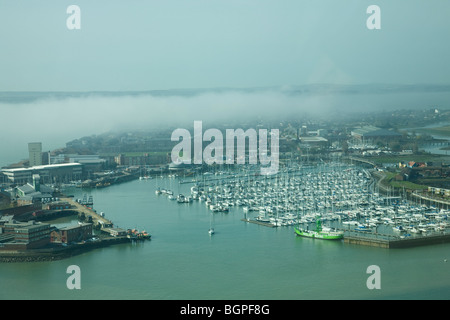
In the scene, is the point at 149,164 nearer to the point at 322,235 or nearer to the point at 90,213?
the point at 90,213

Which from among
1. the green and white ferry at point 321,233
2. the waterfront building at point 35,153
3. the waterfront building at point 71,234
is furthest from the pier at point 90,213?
the waterfront building at point 35,153

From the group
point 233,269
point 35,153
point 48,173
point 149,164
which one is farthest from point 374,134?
point 233,269

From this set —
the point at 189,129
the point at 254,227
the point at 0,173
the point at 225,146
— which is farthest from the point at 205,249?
the point at 189,129

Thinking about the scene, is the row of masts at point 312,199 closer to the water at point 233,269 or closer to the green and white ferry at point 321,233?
the green and white ferry at point 321,233

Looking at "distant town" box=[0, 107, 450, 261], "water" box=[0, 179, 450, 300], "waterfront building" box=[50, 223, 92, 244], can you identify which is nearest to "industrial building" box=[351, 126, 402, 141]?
"distant town" box=[0, 107, 450, 261]

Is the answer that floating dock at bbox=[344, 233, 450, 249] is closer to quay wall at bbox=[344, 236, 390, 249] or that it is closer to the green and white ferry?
quay wall at bbox=[344, 236, 390, 249]

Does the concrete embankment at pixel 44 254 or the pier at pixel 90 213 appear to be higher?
the pier at pixel 90 213
